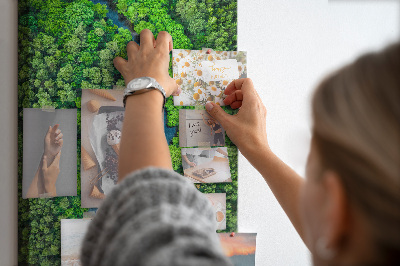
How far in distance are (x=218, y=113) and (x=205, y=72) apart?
130 mm

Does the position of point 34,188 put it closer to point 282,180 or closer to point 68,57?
point 68,57

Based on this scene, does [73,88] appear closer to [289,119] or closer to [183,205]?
[183,205]

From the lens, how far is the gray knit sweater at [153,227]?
1.34 ft

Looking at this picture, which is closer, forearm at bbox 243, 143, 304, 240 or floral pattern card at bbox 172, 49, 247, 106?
forearm at bbox 243, 143, 304, 240

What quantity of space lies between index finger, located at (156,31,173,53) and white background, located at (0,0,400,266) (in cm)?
23

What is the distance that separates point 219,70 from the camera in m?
0.95

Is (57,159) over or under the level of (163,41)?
under

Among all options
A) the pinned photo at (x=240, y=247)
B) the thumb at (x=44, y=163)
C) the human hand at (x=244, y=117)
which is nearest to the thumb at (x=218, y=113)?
the human hand at (x=244, y=117)

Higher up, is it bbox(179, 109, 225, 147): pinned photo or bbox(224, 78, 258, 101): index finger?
bbox(224, 78, 258, 101): index finger

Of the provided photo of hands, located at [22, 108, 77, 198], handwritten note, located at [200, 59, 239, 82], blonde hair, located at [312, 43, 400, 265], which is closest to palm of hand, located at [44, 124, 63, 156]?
photo of hands, located at [22, 108, 77, 198]

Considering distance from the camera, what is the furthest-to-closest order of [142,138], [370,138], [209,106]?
[209,106] → [142,138] → [370,138]

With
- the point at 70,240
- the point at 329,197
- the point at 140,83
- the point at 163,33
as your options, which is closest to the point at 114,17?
the point at 163,33

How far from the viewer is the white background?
0.96m

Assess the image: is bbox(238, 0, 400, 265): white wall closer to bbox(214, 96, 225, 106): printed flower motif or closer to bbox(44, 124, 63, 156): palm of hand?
bbox(214, 96, 225, 106): printed flower motif
